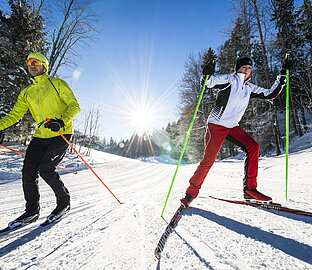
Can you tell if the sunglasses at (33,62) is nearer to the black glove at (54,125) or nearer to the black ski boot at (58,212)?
the black glove at (54,125)

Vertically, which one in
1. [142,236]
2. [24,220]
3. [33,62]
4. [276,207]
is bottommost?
[24,220]

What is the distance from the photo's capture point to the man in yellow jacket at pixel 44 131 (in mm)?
1768

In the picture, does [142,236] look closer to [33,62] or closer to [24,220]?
[24,220]

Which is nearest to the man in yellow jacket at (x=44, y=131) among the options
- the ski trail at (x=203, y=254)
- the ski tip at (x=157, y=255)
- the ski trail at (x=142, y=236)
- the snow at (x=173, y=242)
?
the snow at (x=173, y=242)

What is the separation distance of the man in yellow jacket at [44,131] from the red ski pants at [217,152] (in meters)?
1.71

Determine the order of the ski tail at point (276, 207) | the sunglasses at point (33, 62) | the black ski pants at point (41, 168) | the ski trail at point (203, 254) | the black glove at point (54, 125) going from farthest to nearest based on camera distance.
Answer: the sunglasses at point (33, 62) → the black ski pants at point (41, 168) → the black glove at point (54, 125) → the ski tail at point (276, 207) → the ski trail at point (203, 254)

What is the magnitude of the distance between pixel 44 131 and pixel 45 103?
37 centimetres

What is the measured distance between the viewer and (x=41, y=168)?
1750mm

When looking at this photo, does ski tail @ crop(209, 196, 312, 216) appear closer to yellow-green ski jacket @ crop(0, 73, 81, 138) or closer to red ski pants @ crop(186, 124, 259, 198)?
red ski pants @ crop(186, 124, 259, 198)

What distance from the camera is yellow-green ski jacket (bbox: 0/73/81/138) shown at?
75.5 inches

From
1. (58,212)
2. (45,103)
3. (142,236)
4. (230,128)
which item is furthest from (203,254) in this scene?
(45,103)

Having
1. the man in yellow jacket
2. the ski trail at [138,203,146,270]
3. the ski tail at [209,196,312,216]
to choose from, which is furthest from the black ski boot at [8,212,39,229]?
the ski tail at [209,196,312,216]

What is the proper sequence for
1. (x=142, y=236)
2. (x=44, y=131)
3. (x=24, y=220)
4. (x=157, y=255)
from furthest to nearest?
(x=44, y=131) < (x=24, y=220) < (x=142, y=236) < (x=157, y=255)

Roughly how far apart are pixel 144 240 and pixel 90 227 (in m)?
0.64
